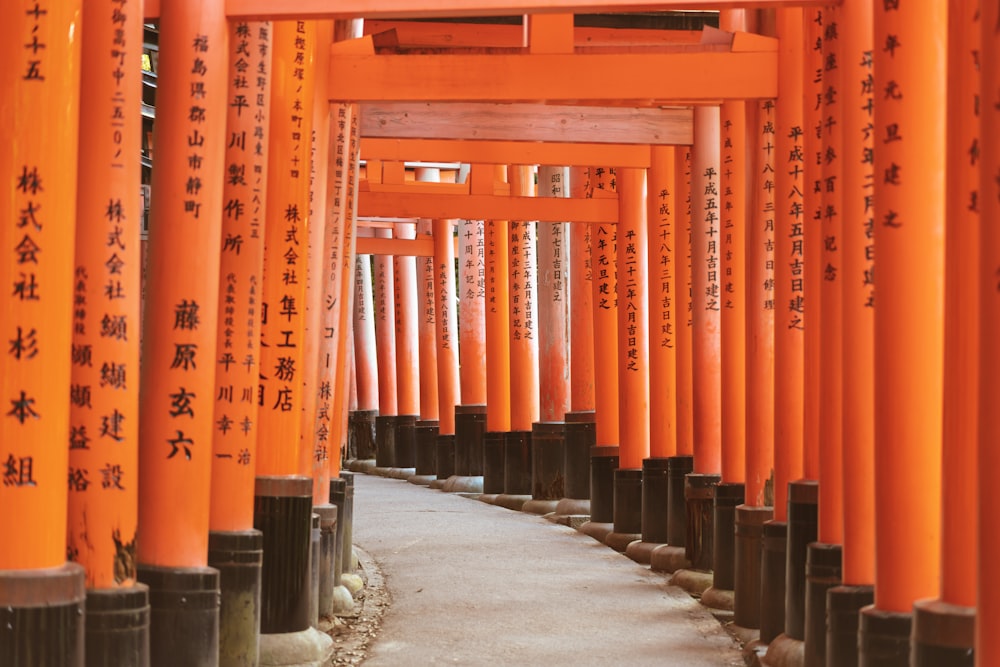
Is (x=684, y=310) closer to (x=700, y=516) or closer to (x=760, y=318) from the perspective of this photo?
(x=700, y=516)

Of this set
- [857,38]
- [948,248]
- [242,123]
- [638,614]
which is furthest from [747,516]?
[948,248]

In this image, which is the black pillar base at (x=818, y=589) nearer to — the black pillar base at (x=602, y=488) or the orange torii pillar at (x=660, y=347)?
the orange torii pillar at (x=660, y=347)

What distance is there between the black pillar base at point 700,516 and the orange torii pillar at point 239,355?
4.40 meters

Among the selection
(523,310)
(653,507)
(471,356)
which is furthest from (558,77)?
(471,356)

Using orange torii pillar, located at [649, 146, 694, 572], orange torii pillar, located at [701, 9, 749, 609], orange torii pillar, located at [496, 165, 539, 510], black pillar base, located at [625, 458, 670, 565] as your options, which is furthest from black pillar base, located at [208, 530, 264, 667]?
orange torii pillar, located at [496, 165, 539, 510]

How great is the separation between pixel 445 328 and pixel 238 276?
1168 centimetres

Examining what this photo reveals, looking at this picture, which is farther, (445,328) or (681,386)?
(445,328)

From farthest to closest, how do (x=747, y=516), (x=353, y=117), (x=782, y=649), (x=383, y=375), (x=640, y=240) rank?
(x=383, y=375), (x=640, y=240), (x=353, y=117), (x=747, y=516), (x=782, y=649)

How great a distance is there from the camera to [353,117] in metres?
9.29

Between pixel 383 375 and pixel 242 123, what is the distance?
15233 millimetres

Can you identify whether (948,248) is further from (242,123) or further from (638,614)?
(638,614)

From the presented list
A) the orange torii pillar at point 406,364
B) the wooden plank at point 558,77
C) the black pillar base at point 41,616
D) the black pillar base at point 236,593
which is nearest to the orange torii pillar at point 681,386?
the wooden plank at point 558,77

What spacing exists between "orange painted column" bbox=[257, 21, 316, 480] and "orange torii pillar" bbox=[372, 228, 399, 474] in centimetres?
1340

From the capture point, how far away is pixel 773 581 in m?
7.66
